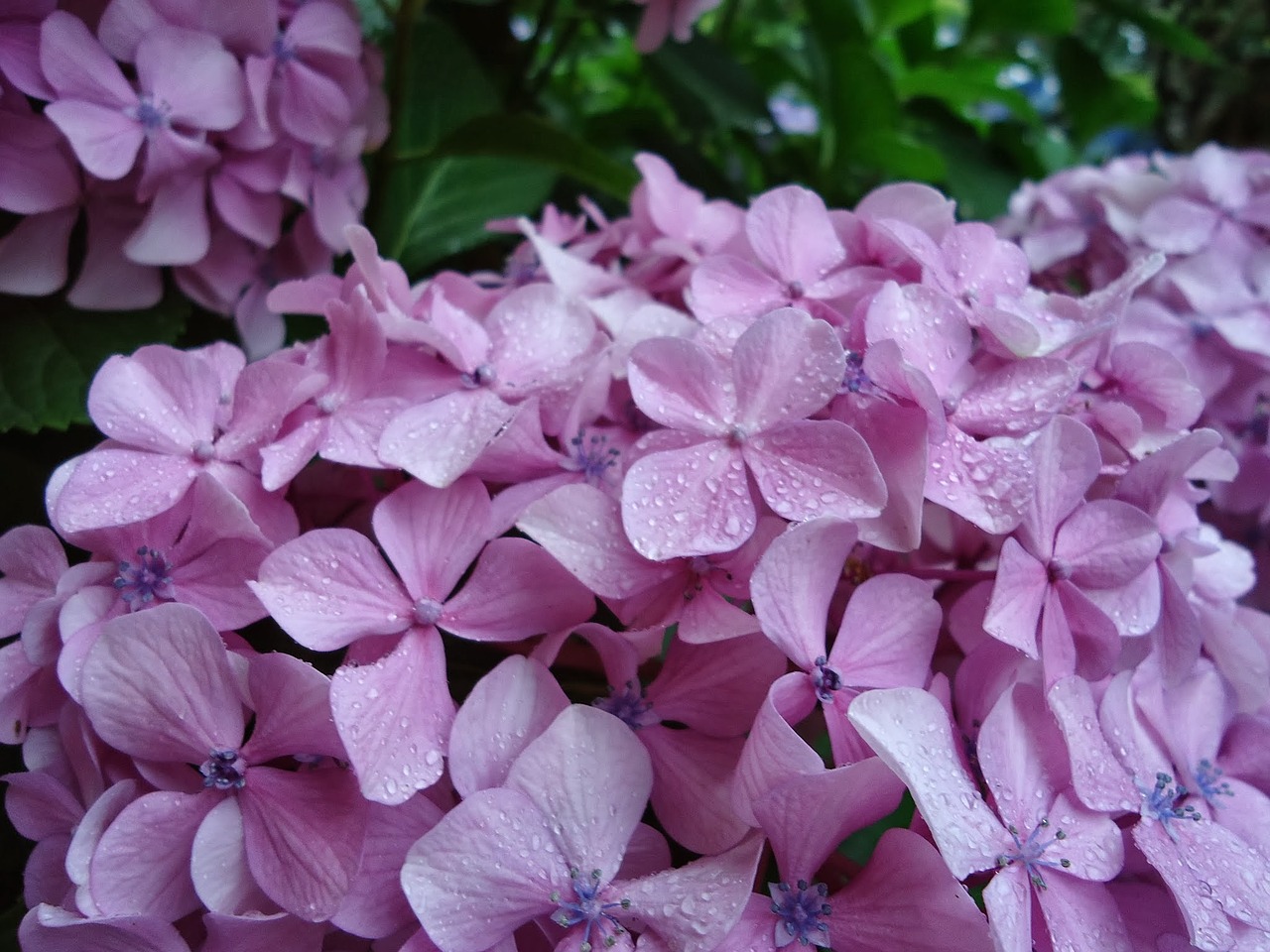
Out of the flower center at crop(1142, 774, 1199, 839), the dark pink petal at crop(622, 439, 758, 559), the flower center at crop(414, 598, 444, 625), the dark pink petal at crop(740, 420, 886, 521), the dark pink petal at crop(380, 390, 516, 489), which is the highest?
the dark pink petal at crop(740, 420, 886, 521)

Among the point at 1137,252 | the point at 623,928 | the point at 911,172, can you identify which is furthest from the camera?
the point at 911,172

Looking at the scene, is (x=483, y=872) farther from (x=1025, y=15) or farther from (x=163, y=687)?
(x=1025, y=15)

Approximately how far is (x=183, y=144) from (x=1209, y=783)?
0.60 meters

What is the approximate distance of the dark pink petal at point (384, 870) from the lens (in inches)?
13.2

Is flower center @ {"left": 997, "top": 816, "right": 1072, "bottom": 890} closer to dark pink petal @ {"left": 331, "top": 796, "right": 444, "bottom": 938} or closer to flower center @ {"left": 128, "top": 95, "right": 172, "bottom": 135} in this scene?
dark pink petal @ {"left": 331, "top": 796, "right": 444, "bottom": 938}

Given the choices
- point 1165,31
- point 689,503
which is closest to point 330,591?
point 689,503

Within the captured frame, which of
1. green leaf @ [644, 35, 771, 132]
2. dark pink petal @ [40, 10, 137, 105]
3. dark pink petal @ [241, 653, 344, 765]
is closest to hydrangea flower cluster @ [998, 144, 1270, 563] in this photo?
green leaf @ [644, 35, 771, 132]

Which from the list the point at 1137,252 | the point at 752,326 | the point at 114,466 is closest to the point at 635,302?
the point at 752,326

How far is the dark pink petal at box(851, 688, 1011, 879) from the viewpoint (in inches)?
12.6

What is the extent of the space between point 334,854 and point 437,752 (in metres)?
0.05

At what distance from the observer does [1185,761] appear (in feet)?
1.40

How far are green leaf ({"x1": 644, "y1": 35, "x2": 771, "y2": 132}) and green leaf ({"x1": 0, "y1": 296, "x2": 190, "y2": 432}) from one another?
→ 49cm

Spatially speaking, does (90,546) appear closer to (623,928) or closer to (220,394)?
(220,394)

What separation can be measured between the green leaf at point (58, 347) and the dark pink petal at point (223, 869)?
286mm
